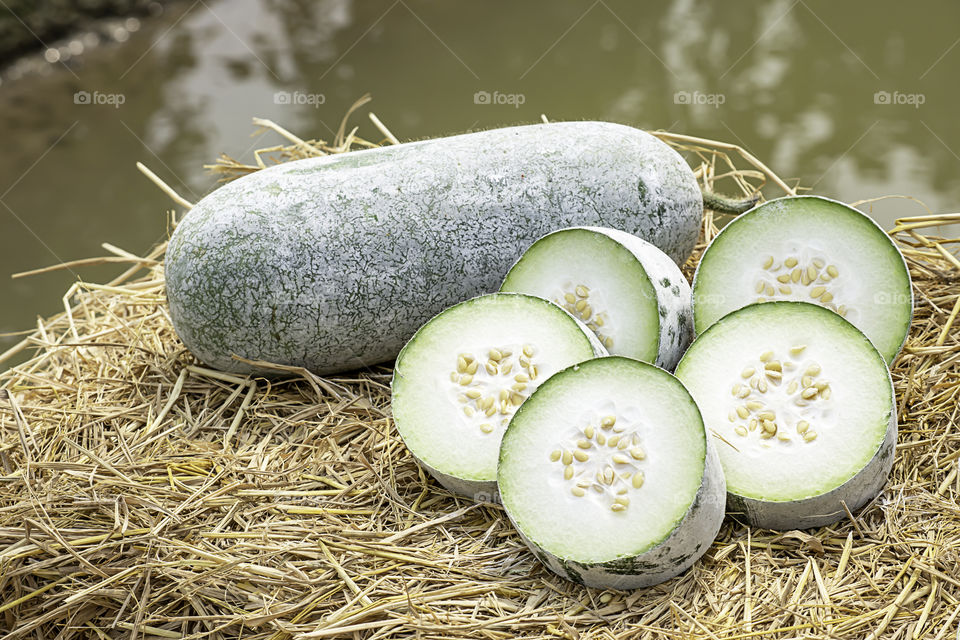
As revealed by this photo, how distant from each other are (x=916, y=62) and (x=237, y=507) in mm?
2871

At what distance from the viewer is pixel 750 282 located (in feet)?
5.15

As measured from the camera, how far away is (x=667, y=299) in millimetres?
1491

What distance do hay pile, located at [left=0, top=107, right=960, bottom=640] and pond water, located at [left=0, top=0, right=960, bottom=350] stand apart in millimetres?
1103

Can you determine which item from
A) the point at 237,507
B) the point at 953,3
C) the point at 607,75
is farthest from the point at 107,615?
the point at 953,3

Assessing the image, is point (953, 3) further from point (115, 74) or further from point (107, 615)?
point (107, 615)

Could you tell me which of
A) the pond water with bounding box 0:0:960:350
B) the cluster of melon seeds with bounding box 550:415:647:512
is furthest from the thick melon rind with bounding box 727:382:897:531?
the pond water with bounding box 0:0:960:350

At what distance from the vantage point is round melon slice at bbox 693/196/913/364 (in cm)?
151

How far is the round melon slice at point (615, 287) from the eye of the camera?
57.7 inches

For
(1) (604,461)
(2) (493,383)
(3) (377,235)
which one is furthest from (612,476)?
(3) (377,235)

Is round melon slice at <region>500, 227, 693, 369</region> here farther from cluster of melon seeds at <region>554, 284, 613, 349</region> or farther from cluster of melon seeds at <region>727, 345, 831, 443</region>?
cluster of melon seeds at <region>727, 345, 831, 443</region>

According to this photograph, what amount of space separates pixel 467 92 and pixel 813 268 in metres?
1.97

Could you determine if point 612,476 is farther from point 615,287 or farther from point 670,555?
point 615,287

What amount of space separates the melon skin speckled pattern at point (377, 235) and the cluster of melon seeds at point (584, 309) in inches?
8.9

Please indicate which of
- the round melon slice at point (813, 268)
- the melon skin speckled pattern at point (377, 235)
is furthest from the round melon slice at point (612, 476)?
the melon skin speckled pattern at point (377, 235)
